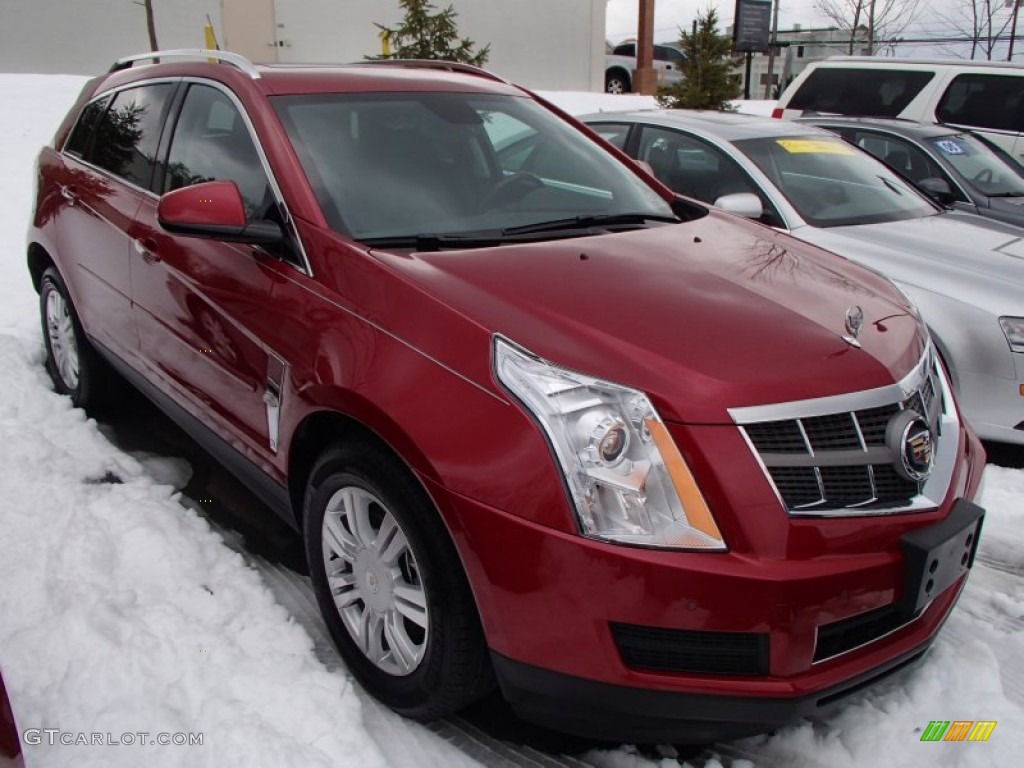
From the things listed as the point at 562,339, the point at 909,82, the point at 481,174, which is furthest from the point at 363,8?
the point at 562,339

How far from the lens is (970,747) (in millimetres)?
2367

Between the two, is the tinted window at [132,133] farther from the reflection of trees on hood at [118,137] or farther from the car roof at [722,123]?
the car roof at [722,123]

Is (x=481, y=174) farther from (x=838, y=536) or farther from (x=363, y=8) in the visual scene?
(x=363, y=8)

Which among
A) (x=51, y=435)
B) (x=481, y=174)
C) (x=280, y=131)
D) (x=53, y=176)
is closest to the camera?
(x=280, y=131)

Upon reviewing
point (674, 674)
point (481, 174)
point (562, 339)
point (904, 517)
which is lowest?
point (674, 674)

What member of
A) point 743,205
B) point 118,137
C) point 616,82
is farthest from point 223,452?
point 616,82

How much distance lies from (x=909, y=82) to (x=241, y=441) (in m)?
9.07

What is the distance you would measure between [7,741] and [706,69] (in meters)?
13.9

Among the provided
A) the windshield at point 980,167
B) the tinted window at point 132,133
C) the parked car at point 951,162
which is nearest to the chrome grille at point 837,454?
the tinted window at point 132,133

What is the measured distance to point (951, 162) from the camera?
7.18 meters

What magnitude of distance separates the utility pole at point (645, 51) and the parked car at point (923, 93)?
39.9 ft

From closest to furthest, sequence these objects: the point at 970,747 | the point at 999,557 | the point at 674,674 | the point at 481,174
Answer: the point at 674,674 < the point at 970,747 < the point at 481,174 < the point at 999,557

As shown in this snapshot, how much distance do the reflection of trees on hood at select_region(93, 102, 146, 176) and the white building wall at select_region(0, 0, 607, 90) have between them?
1353 centimetres

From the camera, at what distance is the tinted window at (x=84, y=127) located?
4367mm
